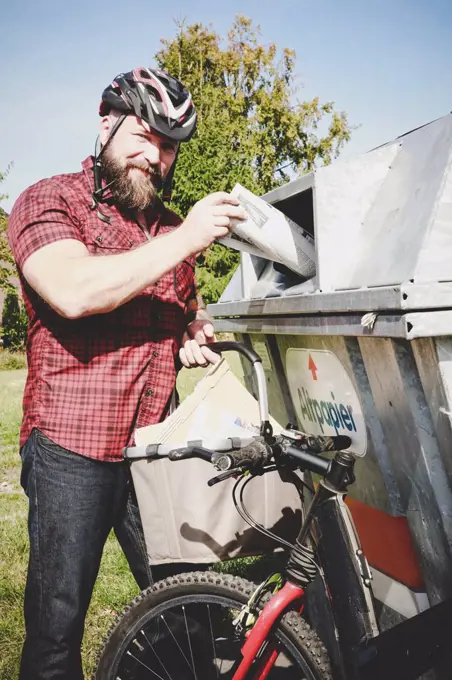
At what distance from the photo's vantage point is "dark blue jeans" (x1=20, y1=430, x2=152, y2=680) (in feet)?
5.57

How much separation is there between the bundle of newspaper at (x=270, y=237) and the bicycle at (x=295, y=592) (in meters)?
0.33

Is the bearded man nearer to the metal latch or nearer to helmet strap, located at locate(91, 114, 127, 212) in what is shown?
helmet strap, located at locate(91, 114, 127, 212)

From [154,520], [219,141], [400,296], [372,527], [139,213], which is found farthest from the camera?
[219,141]

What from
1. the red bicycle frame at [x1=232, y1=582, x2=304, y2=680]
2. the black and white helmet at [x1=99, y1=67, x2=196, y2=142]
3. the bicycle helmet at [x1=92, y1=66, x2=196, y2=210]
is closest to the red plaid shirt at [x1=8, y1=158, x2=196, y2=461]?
the bicycle helmet at [x1=92, y1=66, x2=196, y2=210]

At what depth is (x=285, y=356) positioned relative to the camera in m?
2.11

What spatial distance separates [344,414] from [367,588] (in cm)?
51

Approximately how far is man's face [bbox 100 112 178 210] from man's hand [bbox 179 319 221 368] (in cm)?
49

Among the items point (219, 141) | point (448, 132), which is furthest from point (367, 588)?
point (219, 141)

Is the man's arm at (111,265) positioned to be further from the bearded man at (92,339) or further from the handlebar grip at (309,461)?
the handlebar grip at (309,461)

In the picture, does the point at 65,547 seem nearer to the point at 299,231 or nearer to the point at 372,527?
the point at 372,527

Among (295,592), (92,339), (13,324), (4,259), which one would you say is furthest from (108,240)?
(13,324)

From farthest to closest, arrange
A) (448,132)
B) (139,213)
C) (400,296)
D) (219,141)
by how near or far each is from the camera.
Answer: (219,141), (139,213), (448,132), (400,296)

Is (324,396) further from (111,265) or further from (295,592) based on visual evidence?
(111,265)

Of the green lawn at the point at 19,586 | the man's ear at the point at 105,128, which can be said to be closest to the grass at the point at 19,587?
the green lawn at the point at 19,586
